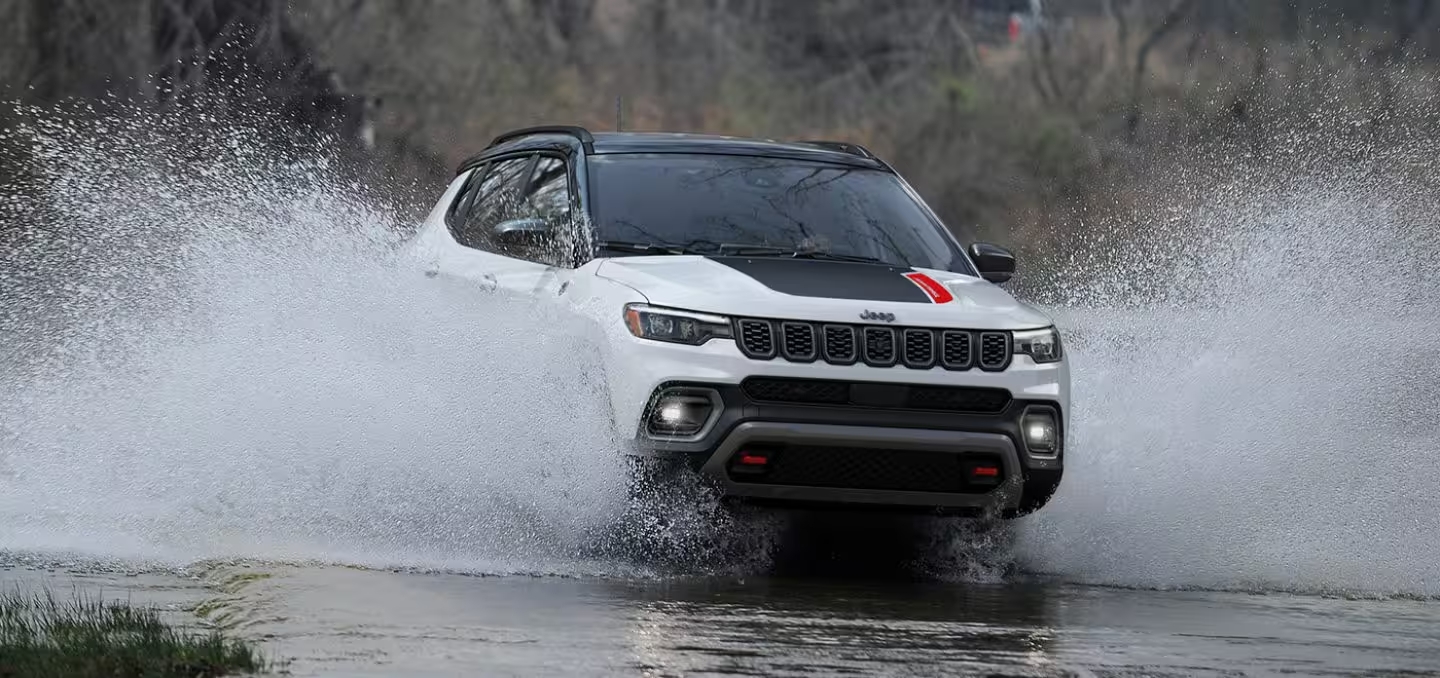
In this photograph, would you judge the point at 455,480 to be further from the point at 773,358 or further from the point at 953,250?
the point at 953,250

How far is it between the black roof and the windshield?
0.08m

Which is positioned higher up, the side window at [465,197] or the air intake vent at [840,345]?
the side window at [465,197]

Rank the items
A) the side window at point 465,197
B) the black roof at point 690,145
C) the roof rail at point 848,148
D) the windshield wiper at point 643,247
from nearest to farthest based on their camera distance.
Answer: the windshield wiper at point 643,247
the black roof at point 690,145
the roof rail at point 848,148
the side window at point 465,197

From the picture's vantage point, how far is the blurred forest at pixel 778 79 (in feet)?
85.9

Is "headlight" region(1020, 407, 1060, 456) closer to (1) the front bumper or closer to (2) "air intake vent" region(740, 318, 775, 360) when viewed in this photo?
(1) the front bumper

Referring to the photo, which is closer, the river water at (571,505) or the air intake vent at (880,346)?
the river water at (571,505)

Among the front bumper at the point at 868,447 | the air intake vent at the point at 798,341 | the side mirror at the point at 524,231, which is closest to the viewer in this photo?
the front bumper at the point at 868,447

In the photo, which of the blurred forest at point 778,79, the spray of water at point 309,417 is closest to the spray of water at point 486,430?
the spray of water at point 309,417

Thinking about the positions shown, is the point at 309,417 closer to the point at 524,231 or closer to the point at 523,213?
the point at 524,231

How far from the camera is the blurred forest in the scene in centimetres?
2619

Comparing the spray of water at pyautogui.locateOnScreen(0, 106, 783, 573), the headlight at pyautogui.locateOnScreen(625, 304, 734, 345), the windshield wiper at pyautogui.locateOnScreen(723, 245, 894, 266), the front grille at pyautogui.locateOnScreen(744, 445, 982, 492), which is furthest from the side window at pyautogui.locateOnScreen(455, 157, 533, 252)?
the front grille at pyautogui.locateOnScreen(744, 445, 982, 492)

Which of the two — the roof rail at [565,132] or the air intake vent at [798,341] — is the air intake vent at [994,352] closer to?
the air intake vent at [798,341]

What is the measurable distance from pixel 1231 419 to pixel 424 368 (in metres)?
3.88

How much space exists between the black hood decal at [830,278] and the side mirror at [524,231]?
0.80 m
